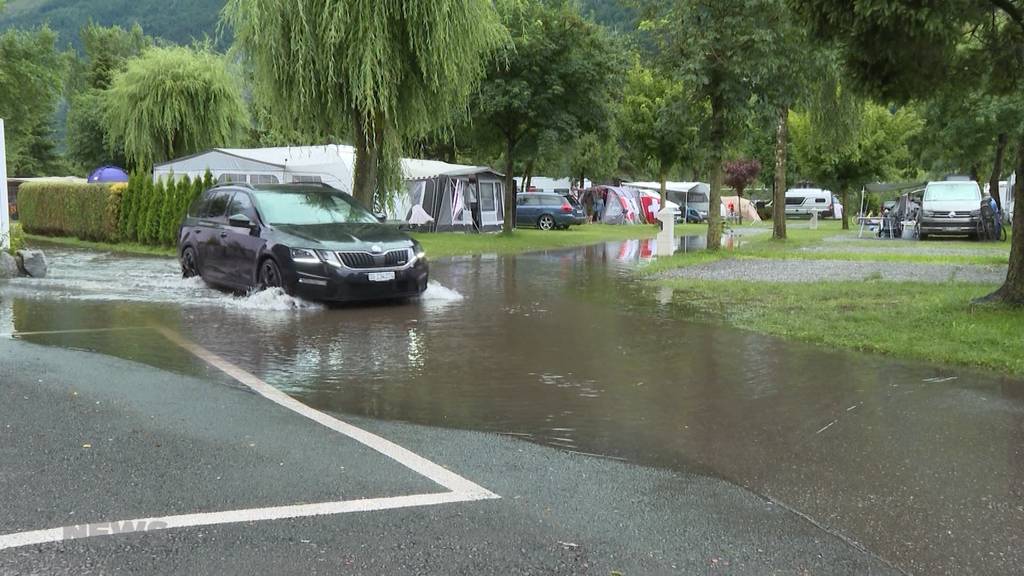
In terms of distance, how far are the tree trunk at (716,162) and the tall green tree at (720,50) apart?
2cm

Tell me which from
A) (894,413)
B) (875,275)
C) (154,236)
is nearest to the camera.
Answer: (894,413)

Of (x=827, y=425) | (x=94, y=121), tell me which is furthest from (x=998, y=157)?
(x=94, y=121)

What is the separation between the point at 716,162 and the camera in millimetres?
20344

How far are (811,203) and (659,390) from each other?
5544cm

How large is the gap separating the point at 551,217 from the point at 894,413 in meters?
32.0

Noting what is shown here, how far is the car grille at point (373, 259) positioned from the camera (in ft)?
37.0

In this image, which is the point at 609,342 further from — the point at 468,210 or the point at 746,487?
the point at 468,210

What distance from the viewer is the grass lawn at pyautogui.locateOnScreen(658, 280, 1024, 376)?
8062 millimetres

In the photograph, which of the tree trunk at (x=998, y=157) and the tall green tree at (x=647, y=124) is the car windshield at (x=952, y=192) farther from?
the tall green tree at (x=647, y=124)

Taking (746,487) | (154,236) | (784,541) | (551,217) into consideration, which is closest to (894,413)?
(746,487)

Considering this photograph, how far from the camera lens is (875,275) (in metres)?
14.4

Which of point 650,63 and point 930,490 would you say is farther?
point 650,63

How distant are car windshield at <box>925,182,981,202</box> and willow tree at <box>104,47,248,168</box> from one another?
23.0 m

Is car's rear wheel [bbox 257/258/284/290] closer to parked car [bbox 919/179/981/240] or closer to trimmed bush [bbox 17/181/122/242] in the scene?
trimmed bush [bbox 17/181/122/242]
